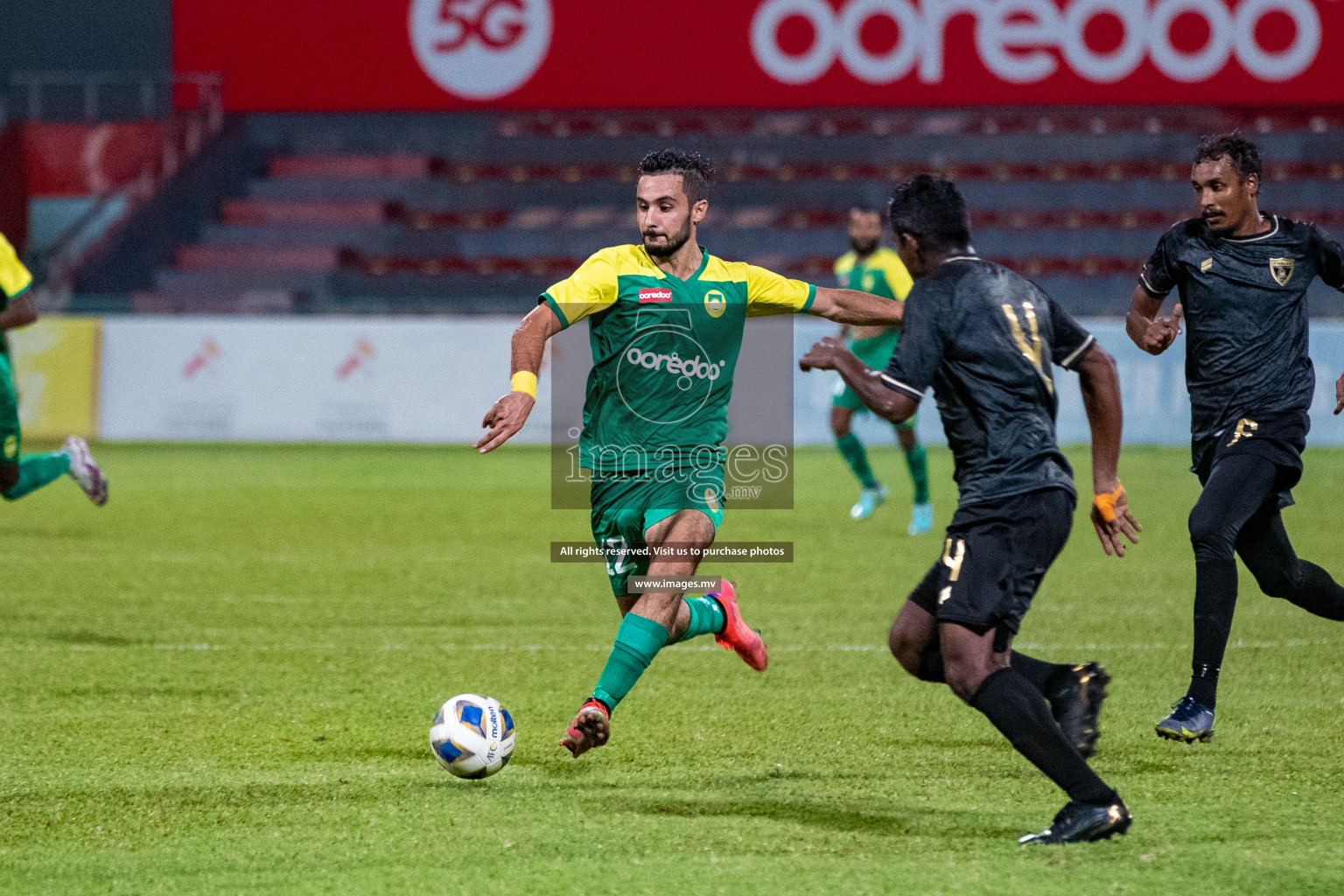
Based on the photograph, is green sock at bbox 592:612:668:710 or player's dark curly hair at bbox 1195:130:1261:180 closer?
green sock at bbox 592:612:668:710

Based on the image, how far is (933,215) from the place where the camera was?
413cm

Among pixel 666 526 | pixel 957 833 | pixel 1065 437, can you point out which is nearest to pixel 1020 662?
pixel 957 833

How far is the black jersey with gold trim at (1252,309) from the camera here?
5.31m

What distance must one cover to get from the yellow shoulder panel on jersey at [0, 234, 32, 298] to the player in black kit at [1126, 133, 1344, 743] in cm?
525

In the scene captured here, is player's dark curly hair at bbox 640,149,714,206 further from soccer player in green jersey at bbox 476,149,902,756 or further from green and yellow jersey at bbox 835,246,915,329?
green and yellow jersey at bbox 835,246,915,329

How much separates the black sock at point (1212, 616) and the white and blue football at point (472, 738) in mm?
2150

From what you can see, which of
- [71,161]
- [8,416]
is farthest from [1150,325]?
[71,161]

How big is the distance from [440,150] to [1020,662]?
20.5 m

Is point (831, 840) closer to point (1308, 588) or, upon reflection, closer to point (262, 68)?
point (1308, 588)

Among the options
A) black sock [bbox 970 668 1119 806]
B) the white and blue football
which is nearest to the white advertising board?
the white and blue football

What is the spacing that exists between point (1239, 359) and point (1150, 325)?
14.3 inches

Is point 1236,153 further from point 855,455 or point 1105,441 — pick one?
point 855,455

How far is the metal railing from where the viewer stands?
75.6 feet

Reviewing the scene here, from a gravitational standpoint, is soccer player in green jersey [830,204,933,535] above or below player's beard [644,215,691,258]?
below
